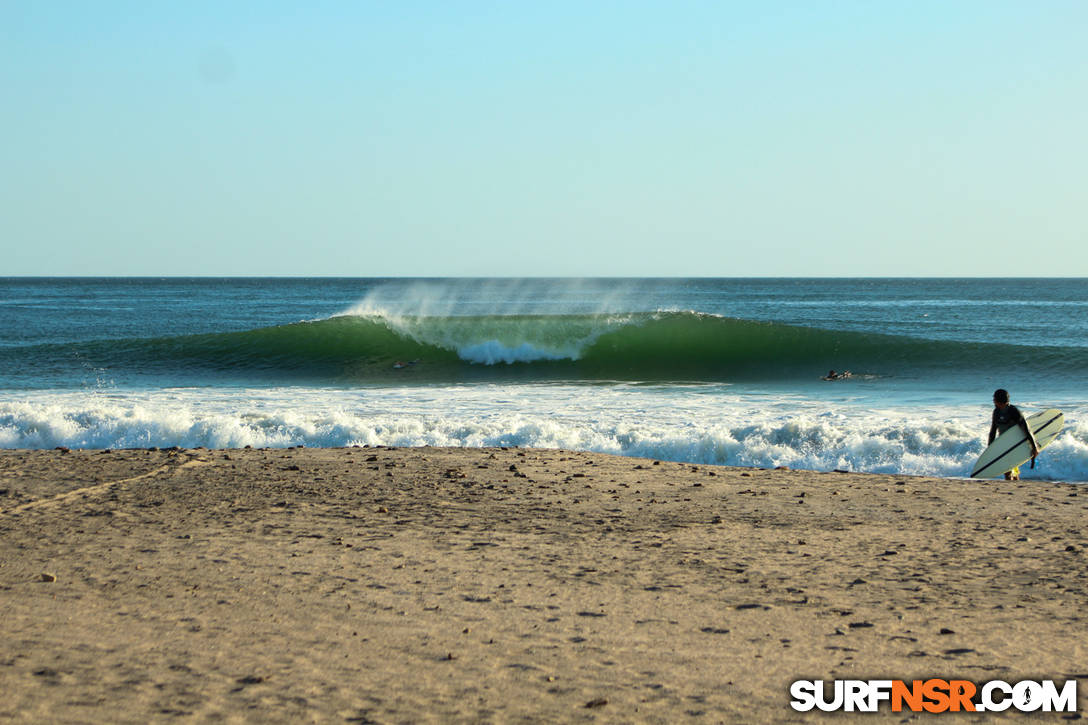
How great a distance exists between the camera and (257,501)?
7207mm

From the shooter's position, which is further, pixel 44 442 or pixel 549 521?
pixel 44 442

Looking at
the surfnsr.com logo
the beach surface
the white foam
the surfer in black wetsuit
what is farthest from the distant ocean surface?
the surfnsr.com logo

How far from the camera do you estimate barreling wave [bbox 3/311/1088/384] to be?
2080 centimetres

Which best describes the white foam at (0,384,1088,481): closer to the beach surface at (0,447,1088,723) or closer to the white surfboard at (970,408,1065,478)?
the white surfboard at (970,408,1065,478)

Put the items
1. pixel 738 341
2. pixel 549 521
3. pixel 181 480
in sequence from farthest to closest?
pixel 738 341 < pixel 181 480 < pixel 549 521

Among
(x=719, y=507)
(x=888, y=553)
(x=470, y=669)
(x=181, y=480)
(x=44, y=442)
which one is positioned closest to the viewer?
(x=470, y=669)

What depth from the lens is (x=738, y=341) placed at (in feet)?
79.5

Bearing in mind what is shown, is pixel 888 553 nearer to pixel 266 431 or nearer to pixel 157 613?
pixel 157 613

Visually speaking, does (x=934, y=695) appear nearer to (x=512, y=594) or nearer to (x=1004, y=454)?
(x=512, y=594)

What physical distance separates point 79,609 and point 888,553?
4.50 metres

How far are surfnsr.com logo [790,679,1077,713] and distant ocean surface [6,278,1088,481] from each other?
20.5ft

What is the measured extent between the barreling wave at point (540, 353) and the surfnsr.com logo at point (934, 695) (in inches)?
614

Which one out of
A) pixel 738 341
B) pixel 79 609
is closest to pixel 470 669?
pixel 79 609

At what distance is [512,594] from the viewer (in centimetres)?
492
